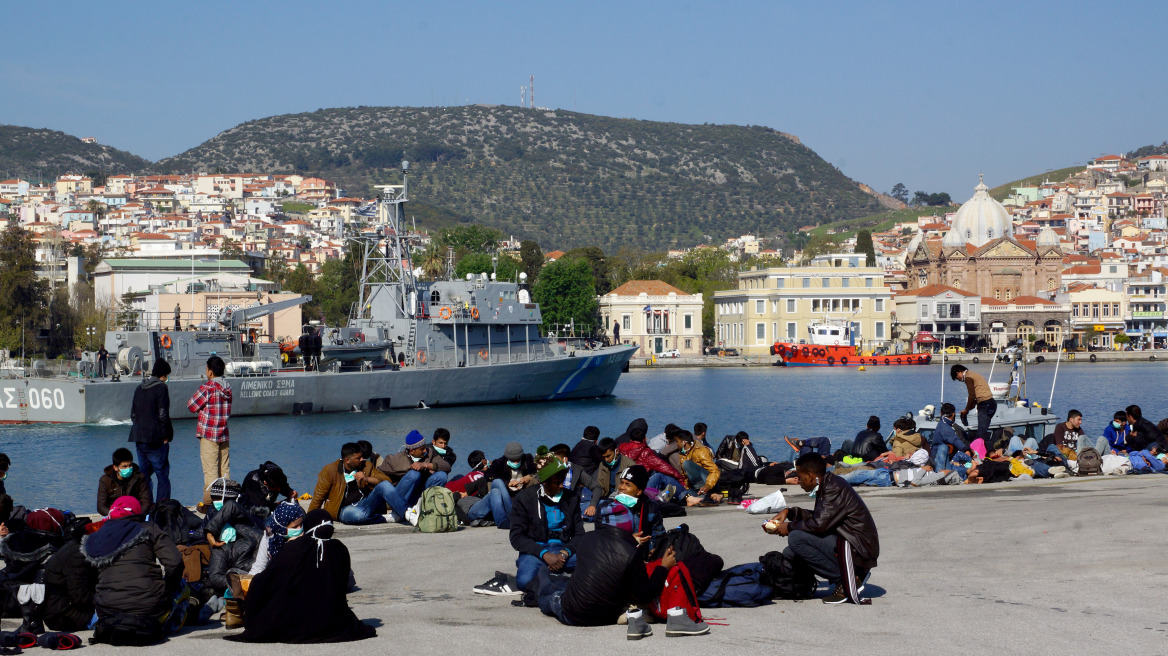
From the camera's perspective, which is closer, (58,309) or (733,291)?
(58,309)

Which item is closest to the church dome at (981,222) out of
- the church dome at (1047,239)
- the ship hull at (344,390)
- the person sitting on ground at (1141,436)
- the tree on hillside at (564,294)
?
the church dome at (1047,239)

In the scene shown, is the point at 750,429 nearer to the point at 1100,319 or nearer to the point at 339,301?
the point at 339,301

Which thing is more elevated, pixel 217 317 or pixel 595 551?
pixel 217 317

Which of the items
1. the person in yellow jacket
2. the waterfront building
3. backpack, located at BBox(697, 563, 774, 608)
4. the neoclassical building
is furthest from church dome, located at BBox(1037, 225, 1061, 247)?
backpack, located at BBox(697, 563, 774, 608)

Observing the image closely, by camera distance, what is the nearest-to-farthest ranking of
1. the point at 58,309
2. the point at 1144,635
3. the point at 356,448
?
1. the point at 1144,635
2. the point at 356,448
3. the point at 58,309

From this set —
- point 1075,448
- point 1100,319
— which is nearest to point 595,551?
point 1075,448

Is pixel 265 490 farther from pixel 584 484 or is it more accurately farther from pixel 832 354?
pixel 832 354

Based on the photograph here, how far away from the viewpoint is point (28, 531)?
25.9 ft

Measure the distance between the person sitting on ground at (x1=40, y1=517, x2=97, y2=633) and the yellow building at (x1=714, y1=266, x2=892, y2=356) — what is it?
3436 inches

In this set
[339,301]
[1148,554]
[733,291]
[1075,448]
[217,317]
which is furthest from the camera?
[733,291]

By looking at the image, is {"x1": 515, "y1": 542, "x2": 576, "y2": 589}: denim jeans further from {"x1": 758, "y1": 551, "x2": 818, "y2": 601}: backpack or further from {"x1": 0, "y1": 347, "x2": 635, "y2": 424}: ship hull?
{"x1": 0, "y1": 347, "x2": 635, "y2": 424}: ship hull

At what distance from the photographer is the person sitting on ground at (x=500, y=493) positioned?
11648mm

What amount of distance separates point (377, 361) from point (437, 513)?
3073cm

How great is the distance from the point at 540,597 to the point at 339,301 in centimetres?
7770
